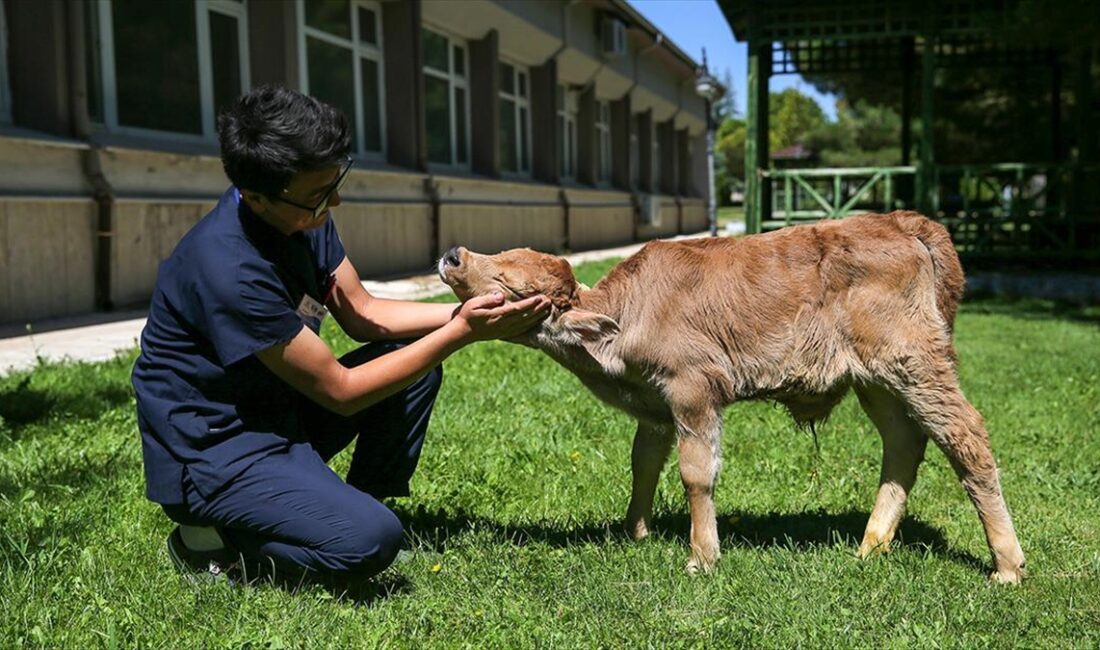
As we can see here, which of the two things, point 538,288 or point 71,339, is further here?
point 71,339

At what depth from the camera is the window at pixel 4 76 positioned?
9.86 metres

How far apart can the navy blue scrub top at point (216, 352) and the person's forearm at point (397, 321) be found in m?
0.51

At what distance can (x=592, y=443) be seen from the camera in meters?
5.89

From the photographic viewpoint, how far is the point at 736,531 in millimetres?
4496

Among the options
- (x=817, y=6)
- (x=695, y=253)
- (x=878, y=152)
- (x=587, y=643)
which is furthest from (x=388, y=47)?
(x=878, y=152)

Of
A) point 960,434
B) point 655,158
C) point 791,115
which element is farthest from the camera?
point 791,115

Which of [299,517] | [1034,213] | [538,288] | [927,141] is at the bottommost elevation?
[299,517]

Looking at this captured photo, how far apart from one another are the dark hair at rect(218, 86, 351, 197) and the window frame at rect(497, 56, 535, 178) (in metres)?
18.7

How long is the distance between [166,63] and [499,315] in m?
9.52

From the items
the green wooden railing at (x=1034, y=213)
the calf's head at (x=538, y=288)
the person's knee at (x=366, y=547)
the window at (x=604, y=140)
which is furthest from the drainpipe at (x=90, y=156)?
the window at (x=604, y=140)

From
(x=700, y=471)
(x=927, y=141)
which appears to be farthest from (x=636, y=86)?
(x=700, y=471)

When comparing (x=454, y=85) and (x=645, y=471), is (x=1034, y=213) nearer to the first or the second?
(x=454, y=85)

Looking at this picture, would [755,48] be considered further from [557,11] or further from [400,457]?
[400,457]

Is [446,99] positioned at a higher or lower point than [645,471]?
higher
